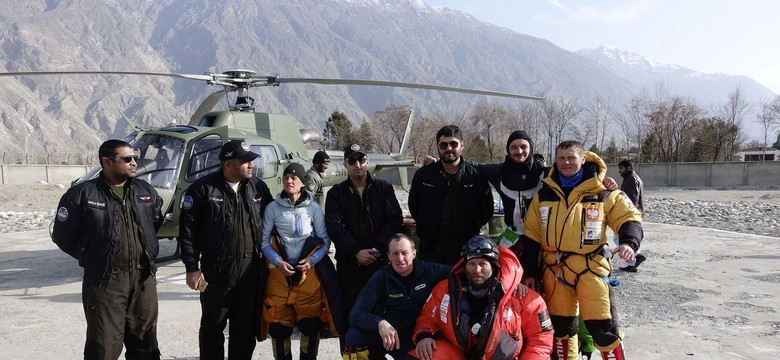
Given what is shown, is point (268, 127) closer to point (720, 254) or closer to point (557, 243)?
point (557, 243)

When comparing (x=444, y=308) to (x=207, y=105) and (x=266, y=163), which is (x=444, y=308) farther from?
(x=207, y=105)

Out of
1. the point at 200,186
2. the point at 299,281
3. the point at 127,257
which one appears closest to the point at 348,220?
the point at 299,281

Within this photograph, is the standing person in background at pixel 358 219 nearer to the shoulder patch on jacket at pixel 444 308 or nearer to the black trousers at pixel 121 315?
the shoulder patch on jacket at pixel 444 308

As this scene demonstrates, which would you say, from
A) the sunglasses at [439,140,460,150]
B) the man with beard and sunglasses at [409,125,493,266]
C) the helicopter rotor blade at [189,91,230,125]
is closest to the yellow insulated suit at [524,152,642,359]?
the man with beard and sunglasses at [409,125,493,266]

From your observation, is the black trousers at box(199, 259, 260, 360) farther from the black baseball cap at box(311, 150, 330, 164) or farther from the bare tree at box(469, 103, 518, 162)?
the bare tree at box(469, 103, 518, 162)

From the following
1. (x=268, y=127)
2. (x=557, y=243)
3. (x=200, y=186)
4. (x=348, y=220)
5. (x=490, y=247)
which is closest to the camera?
(x=490, y=247)

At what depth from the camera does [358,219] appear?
4.21 meters

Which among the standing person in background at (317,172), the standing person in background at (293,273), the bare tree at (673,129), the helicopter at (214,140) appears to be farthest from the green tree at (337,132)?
the standing person in background at (293,273)

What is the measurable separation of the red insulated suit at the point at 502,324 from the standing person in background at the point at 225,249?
4.66ft

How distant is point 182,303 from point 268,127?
11.2 feet

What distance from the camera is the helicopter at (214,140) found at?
7125 millimetres

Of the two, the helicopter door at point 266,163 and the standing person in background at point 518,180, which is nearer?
the standing person in background at point 518,180

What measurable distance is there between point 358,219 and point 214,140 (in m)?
4.15

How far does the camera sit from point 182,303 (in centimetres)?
635
